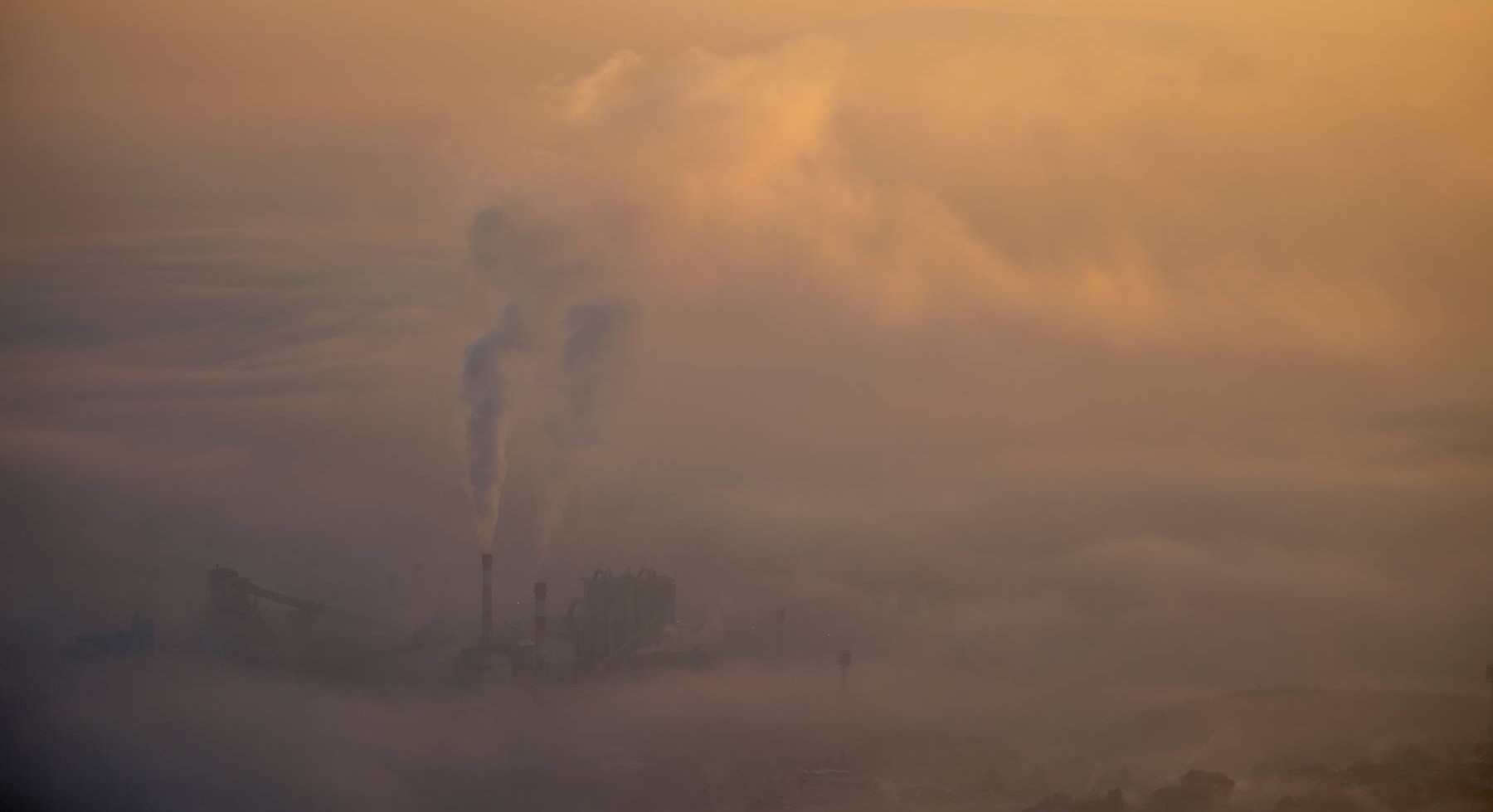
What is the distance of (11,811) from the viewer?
17.5m

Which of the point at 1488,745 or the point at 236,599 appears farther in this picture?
the point at 236,599

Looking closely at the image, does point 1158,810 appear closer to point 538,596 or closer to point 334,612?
point 538,596

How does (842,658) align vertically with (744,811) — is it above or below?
above

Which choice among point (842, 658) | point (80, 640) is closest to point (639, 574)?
point (842, 658)

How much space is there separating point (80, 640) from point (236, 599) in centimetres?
289

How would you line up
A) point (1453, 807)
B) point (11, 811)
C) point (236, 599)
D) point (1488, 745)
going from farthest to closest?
point (236, 599) → point (1488, 745) → point (1453, 807) → point (11, 811)

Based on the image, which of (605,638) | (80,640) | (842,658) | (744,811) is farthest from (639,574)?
(80,640)

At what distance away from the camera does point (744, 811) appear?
2178 cm

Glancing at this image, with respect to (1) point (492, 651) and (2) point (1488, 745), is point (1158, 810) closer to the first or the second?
(2) point (1488, 745)

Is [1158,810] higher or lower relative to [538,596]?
lower

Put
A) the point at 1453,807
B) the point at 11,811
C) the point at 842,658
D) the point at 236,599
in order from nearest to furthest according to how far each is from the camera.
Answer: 1. the point at 11,811
2. the point at 1453,807
3. the point at 236,599
4. the point at 842,658

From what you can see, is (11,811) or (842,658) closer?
(11,811)

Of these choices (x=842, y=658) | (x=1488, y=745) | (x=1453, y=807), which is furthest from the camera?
(x=842, y=658)

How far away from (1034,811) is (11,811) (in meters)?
12.0
